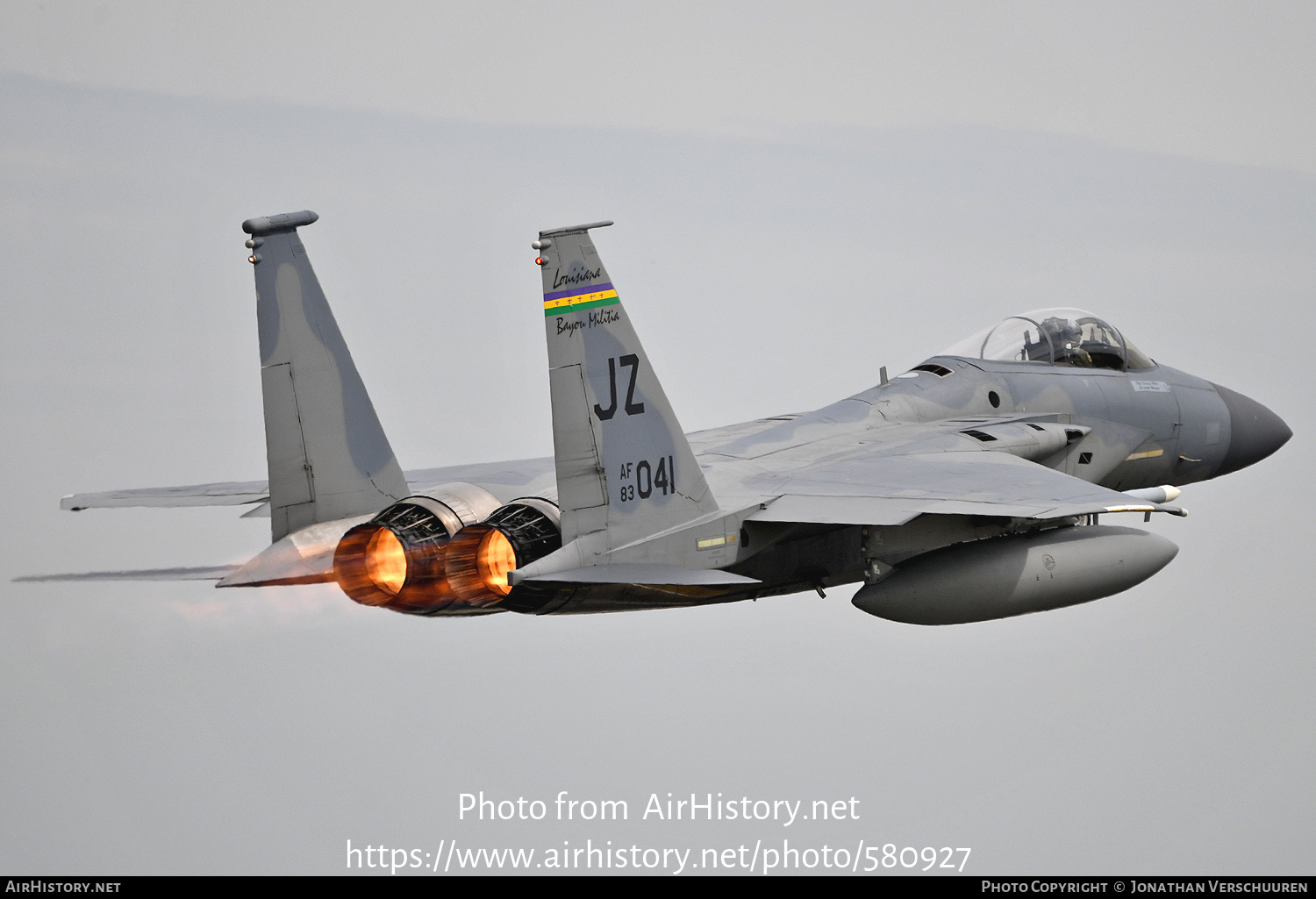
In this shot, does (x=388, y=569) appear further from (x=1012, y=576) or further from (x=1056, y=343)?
(x=1056, y=343)

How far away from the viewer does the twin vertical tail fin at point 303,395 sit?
41.4ft

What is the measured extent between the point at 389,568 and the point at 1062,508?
5273 mm

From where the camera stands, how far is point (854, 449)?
14906mm

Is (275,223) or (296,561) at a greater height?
(275,223)

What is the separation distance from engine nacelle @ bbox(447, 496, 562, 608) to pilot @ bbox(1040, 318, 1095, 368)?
7.41 m

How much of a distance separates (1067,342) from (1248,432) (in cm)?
240

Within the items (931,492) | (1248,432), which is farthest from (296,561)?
(1248,432)

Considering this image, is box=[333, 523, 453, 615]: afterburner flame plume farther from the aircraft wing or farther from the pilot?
the pilot

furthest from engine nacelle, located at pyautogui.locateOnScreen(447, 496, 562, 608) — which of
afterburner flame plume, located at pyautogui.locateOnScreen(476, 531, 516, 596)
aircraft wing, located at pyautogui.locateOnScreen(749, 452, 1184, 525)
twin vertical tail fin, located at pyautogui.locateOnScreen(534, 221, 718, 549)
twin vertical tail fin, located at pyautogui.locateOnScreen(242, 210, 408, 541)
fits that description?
aircraft wing, located at pyautogui.locateOnScreen(749, 452, 1184, 525)

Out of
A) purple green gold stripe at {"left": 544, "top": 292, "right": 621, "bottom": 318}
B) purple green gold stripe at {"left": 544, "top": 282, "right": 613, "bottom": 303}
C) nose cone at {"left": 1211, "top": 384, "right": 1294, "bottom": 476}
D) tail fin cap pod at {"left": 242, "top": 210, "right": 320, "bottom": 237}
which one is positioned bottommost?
nose cone at {"left": 1211, "top": 384, "right": 1294, "bottom": 476}

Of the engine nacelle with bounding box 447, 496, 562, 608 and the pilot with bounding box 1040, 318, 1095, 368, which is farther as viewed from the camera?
the pilot with bounding box 1040, 318, 1095, 368

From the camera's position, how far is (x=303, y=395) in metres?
12.8

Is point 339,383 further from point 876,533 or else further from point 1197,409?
point 1197,409

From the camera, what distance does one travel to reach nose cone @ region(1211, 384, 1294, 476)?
17.9 metres
